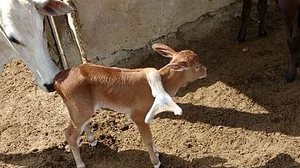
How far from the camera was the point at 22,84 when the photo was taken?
6.42 metres

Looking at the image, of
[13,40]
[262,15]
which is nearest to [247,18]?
[262,15]

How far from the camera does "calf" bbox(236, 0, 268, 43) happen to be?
6328 mm

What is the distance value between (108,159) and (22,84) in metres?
1.55

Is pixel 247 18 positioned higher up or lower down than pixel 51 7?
lower down

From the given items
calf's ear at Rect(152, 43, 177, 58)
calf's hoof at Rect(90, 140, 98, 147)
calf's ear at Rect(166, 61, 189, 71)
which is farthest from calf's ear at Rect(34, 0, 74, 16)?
calf's hoof at Rect(90, 140, 98, 147)

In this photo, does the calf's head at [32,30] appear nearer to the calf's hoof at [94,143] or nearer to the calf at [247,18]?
the calf's hoof at [94,143]

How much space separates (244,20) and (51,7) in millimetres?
2223

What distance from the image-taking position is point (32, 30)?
4.86 m

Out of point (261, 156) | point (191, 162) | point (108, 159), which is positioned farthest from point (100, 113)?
point (261, 156)

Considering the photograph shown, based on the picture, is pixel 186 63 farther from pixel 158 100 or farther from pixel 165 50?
pixel 158 100

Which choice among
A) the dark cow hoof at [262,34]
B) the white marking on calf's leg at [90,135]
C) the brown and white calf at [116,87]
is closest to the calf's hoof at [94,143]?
the white marking on calf's leg at [90,135]

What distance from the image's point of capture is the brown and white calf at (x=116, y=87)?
4742 millimetres

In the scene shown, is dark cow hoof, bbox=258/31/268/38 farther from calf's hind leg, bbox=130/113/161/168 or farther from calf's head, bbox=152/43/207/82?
calf's hind leg, bbox=130/113/161/168

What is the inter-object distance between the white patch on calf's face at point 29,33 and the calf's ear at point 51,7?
0.13ft
